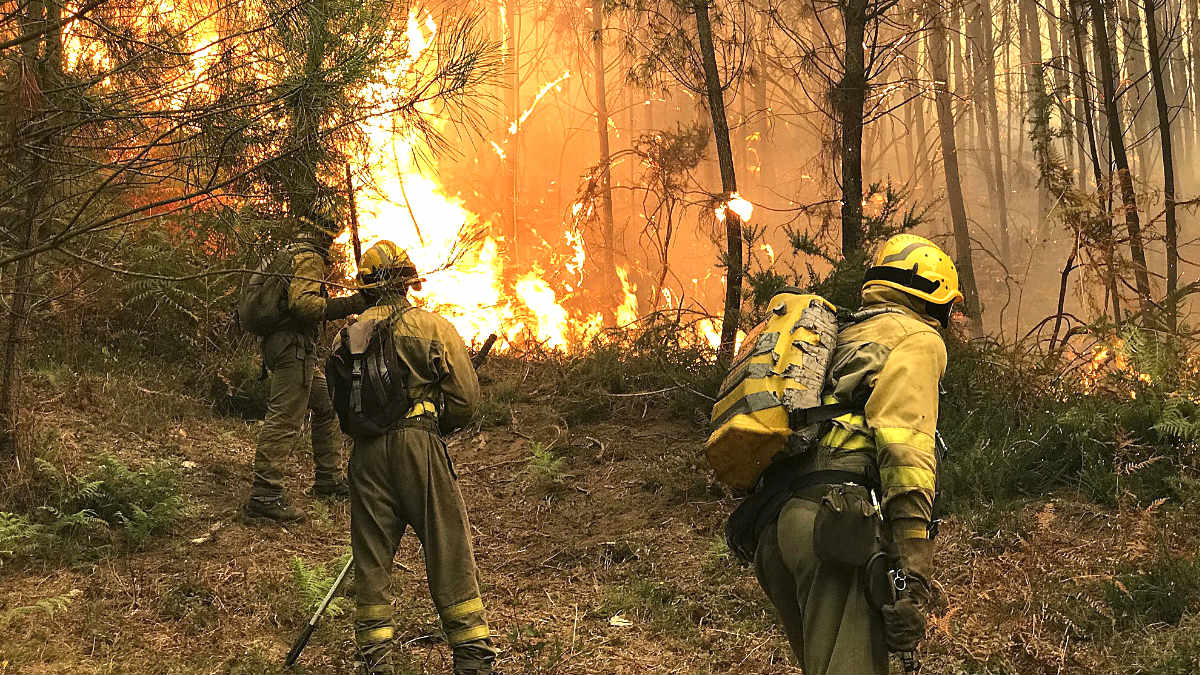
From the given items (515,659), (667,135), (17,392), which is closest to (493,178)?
(667,135)

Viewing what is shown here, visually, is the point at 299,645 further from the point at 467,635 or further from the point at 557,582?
the point at 557,582

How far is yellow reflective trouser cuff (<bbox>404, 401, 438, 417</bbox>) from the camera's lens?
4.68 m

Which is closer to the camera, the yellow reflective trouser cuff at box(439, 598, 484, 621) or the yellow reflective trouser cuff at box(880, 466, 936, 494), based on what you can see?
the yellow reflective trouser cuff at box(880, 466, 936, 494)

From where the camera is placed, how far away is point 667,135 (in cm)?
1026

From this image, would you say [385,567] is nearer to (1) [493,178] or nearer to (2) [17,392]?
(2) [17,392]

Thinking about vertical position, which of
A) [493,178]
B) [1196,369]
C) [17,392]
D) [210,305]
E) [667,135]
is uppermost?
[493,178]

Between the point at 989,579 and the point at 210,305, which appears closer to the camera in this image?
the point at 989,579

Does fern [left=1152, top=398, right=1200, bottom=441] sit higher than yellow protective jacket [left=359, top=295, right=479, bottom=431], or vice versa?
yellow protective jacket [left=359, top=295, right=479, bottom=431]

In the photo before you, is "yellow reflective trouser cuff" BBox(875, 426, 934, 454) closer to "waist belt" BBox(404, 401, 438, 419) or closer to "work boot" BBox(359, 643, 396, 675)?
"waist belt" BBox(404, 401, 438, 419)

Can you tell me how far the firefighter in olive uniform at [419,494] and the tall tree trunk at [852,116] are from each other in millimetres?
4373

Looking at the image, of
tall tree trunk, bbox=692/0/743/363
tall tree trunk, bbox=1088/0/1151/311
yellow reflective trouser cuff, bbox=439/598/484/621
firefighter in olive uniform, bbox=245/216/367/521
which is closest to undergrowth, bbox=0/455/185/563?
firefighter in olive uniform, bbox=245/216/367/521

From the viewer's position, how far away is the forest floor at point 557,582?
4.66 metres

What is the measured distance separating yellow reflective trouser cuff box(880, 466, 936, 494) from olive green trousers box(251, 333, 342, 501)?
517 centimetres

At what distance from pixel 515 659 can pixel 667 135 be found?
22.7 feet
